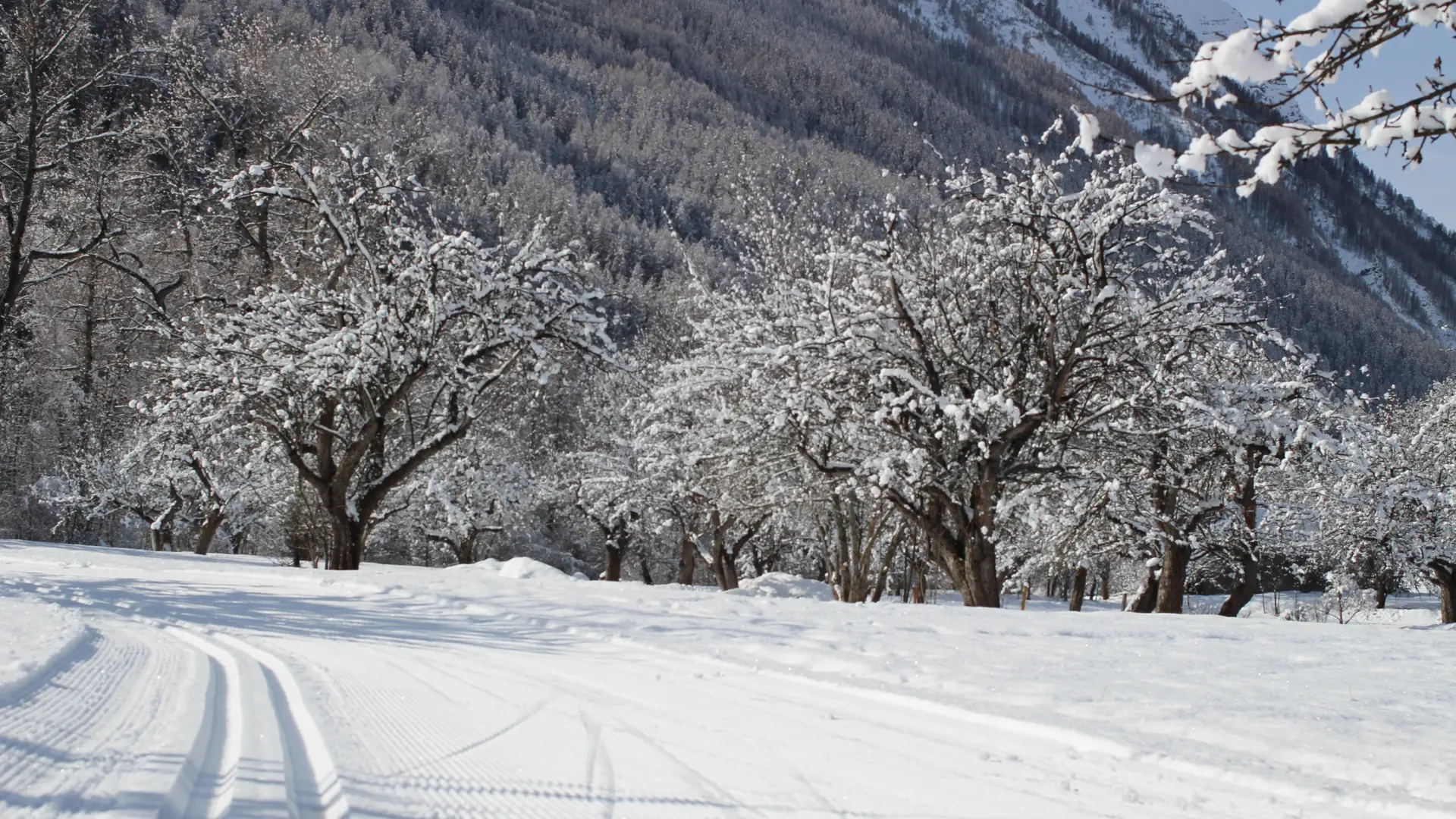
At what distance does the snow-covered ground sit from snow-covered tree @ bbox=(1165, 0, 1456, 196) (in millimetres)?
2363

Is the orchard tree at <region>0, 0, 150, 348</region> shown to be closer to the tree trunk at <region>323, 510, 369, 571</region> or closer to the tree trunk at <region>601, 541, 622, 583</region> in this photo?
the tree trunk at <region>323, 510, 369, 571</region>

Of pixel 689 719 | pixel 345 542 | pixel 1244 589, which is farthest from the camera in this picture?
pixel 1244 589

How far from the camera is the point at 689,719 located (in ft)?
12.8

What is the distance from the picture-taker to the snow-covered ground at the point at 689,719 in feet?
8.57

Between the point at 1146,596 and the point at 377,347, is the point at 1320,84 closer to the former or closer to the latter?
the point at 377,347

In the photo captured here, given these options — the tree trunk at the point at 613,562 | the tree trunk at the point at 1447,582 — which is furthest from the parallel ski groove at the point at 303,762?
the tree trunk at the point at 1447,582

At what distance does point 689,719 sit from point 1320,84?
365 cm

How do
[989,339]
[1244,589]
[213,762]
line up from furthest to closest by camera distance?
[1244,589]
[989,339]
[213,762]

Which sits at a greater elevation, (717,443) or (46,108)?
(46,108)

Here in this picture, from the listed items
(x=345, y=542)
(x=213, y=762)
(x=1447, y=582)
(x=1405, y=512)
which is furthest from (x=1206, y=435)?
(x=1447, y=582)

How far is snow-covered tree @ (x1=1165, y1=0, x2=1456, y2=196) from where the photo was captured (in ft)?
9.32

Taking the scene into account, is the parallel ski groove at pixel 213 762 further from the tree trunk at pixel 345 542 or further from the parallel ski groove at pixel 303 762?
the tree trunk at pixel 345 542

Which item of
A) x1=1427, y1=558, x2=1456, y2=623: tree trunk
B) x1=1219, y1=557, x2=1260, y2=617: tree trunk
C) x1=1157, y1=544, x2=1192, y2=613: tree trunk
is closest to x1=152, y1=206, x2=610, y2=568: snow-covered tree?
x1=1157, y1=544, x2=1192, y2=613: tree trunk

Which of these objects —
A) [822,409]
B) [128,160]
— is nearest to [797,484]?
[822,409]
